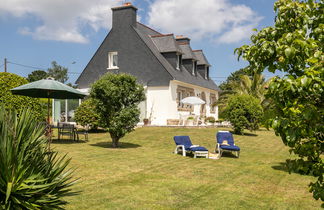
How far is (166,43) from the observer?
31.6m

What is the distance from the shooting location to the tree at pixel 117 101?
627 inches

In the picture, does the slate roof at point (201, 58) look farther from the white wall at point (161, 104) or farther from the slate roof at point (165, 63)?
the white wall at point (161, 104)

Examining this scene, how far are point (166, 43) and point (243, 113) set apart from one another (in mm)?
12071

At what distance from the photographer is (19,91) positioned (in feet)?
49.4

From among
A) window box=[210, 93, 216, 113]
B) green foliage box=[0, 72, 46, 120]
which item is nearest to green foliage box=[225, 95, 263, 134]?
green foliage box=[0, 72, 46, 120]

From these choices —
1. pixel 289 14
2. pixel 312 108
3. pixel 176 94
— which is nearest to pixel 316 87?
pixel 312 108

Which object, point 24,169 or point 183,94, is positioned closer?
point 24,169

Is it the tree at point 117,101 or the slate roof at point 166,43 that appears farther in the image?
the slate roof at point 166,43

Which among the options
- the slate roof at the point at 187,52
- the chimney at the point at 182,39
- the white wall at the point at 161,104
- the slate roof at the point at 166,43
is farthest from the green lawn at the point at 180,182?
the chimney at the point at 182,39

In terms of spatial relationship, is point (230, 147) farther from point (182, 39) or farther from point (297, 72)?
point (182, 39)

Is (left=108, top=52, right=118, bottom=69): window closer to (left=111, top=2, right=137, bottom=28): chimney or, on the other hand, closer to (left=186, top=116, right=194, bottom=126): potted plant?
(left=111, top=2, right=137, bottom=28): chimney

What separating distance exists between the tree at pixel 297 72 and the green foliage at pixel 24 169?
10.2ft

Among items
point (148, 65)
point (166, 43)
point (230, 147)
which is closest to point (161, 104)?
point (148, 65)

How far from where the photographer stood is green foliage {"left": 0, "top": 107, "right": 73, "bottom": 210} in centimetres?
421
